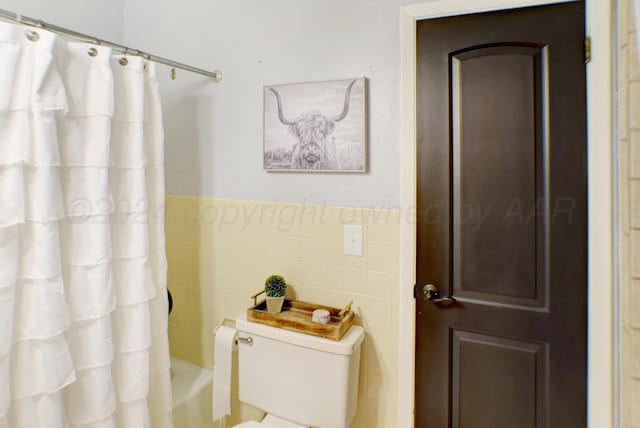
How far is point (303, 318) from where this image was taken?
1486 millimetres

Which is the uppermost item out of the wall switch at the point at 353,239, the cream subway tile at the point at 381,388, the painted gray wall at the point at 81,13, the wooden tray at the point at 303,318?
the painted gray wall at the point at 81,13

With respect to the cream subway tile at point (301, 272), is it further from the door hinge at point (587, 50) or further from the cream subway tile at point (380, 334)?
the door hinge at point (587, 50)

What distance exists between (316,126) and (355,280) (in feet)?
2.15

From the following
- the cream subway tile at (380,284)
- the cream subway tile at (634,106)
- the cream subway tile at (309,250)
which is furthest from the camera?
the cream subway tile at (309,250)

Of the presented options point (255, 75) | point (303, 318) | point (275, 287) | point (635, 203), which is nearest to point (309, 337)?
point (303, 318)

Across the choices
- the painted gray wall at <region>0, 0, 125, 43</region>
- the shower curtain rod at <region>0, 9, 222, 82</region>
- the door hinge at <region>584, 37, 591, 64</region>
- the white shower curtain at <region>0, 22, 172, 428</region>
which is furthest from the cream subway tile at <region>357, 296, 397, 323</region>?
the painted gray wall at <region>0, 0, 125, 43</region>

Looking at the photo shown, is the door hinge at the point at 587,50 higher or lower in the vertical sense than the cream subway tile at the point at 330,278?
higher

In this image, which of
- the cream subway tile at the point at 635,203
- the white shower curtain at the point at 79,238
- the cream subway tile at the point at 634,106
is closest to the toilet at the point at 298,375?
the white shower curtain at the point at 79,238

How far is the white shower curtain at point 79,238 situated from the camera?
1.05 m

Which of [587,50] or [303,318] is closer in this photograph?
[587,50]

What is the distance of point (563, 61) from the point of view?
1193mm

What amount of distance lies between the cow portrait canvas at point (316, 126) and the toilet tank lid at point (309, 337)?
65 cm

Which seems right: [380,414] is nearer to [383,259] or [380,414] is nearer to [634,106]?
[383,259]

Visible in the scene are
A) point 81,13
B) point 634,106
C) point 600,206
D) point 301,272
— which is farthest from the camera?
point 81,13
